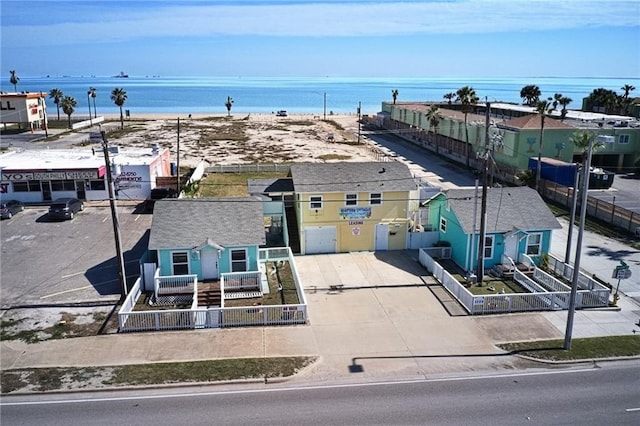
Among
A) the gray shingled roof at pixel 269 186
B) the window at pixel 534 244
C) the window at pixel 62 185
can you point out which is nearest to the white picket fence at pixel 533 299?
the window at pixel 534 244

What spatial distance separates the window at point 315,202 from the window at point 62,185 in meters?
24.8

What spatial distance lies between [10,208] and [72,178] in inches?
216

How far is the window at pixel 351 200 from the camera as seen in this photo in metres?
31.6

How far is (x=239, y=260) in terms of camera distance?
2689 cm

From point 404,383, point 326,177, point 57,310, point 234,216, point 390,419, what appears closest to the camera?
point 390,419

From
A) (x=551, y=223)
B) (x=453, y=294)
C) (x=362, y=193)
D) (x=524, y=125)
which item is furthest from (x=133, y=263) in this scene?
(x=524, y=125)

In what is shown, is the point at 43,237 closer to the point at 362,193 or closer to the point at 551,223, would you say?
the point at 362,193

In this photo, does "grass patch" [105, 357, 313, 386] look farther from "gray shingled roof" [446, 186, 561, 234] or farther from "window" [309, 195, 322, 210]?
"gray shingled roof" [446, 186, 561, 234]

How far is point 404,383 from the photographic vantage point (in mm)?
17703

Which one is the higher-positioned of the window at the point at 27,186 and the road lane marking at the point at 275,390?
the window at the point at 27,186

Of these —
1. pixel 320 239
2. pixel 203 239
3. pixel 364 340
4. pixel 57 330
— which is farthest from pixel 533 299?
pixel 57 330

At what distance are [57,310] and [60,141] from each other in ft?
221

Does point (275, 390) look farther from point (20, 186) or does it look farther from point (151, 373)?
point (20, 186)

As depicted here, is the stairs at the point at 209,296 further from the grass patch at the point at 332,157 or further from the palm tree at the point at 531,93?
the palm tree at the point at 531,93
